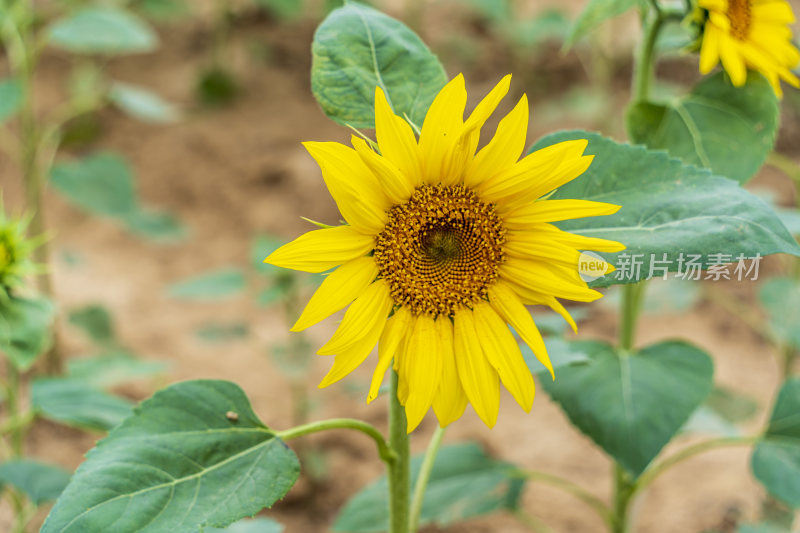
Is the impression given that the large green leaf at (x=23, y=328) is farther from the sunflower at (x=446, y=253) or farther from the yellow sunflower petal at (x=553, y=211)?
the yellow sunflower petal at (x=553, y=211)

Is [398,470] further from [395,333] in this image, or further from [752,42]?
[752,42]

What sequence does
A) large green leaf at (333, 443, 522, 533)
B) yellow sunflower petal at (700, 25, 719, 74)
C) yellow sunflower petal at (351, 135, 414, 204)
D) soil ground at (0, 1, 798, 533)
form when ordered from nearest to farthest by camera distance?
yellow sunflower petal at (351, 135, 414, 204), yellow sunflower petal at (700, 25, 719, 74), large green leaf at (333, 443, 522, 533), soil ground at (0, 1, 798, 533)

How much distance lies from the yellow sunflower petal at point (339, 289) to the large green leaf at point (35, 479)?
2.00ft

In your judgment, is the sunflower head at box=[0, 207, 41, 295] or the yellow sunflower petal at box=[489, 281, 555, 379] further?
the sunflower head at box=[0, 207, 41, 295]

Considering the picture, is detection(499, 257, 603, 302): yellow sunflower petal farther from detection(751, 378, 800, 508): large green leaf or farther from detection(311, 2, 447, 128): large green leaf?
detection(751, 378, 800, 508): large green leaf

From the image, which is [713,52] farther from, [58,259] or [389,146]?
[58,259]

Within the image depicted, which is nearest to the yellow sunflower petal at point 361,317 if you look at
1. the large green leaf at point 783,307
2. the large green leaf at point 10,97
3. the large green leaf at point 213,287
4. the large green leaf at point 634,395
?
the large green leaf at point 634,395

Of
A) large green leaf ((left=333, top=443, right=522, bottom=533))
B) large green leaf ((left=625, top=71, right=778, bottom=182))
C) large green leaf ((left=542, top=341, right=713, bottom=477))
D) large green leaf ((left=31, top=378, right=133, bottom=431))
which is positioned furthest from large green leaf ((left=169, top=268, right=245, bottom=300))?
large green leaf ((left=625, top=71, right=778, bottom=182))

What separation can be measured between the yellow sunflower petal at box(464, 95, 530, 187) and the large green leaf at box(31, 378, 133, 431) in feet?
2.04

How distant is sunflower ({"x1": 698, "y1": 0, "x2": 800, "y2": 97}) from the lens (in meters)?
0.95

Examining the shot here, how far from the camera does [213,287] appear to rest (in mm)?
1616

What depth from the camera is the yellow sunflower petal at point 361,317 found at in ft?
2.31

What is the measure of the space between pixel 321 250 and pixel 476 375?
17 centimetres

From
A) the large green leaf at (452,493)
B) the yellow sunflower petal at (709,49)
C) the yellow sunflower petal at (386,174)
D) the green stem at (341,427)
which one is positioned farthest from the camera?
the large green leaf at (452,493)
